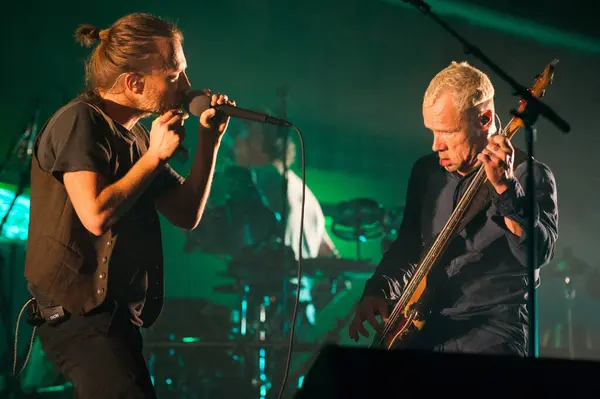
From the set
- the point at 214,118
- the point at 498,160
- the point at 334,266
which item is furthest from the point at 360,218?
the point at 214,118

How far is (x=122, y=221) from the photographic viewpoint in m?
2.06

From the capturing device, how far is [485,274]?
269cm

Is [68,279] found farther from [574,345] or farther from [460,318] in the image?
[574,345]

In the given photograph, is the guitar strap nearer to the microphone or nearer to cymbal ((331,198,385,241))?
the microphone

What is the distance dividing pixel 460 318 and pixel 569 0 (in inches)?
136

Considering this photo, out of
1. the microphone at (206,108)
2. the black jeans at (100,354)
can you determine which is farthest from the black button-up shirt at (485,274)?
the black jeans at (100,354)

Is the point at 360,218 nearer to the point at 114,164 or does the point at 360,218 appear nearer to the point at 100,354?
the point at 114,164

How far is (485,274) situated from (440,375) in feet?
4.81

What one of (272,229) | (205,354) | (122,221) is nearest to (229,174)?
(272,229)

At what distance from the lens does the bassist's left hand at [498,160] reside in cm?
235

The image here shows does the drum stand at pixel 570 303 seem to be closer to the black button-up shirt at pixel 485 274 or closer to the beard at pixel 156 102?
the black button-up shirt at pixel 485 274

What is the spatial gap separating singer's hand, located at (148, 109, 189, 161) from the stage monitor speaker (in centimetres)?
93

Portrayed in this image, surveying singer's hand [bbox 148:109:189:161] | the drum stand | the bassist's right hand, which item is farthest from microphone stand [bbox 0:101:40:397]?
the drum stand

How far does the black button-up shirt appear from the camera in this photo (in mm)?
2594
